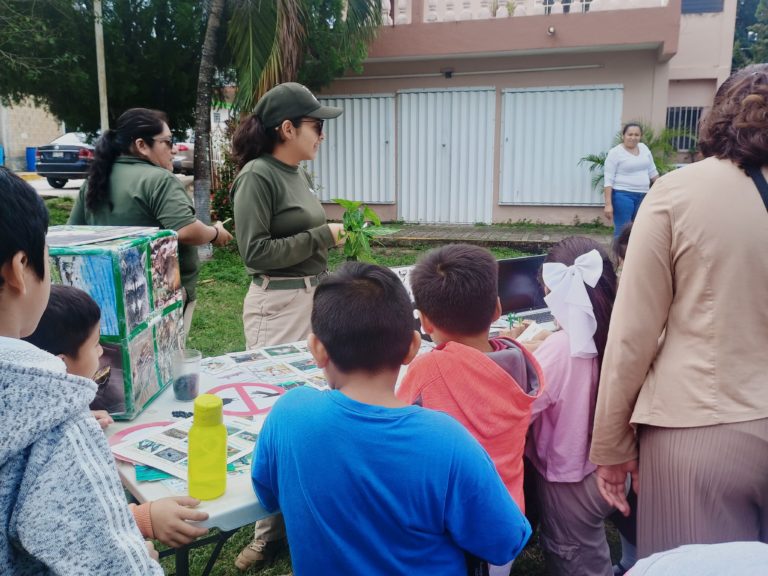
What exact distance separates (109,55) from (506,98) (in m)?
6.07

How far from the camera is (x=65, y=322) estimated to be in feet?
5.80

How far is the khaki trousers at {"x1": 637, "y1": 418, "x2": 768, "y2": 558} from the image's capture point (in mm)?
1522

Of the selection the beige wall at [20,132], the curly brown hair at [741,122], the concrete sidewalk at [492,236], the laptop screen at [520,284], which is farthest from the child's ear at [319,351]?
the beige wall at [20,132]

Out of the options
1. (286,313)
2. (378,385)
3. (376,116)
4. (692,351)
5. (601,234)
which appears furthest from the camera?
(376,116)

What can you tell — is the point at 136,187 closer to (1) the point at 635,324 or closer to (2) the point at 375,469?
(2) the point at 375,469

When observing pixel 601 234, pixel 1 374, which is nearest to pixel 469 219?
pixel 601 234

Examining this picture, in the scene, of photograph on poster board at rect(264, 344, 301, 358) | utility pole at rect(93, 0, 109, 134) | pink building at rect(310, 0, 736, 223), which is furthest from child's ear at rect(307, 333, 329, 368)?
pink building at rect(310, 0, 736, 223)

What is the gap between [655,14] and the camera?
9.55m

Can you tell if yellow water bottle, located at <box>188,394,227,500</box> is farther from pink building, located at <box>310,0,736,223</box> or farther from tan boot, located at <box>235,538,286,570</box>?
pink building, located at <box>310,0,736,223</box>

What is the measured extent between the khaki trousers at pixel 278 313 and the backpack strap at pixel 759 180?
1937 mm

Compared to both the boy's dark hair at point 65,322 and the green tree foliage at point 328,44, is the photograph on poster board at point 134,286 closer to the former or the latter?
the boy's dark hair at point 65,322

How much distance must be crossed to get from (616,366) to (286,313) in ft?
5.58

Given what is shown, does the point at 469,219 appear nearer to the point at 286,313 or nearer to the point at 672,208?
the point at 286,313

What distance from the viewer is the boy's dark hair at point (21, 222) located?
0.96 meters
